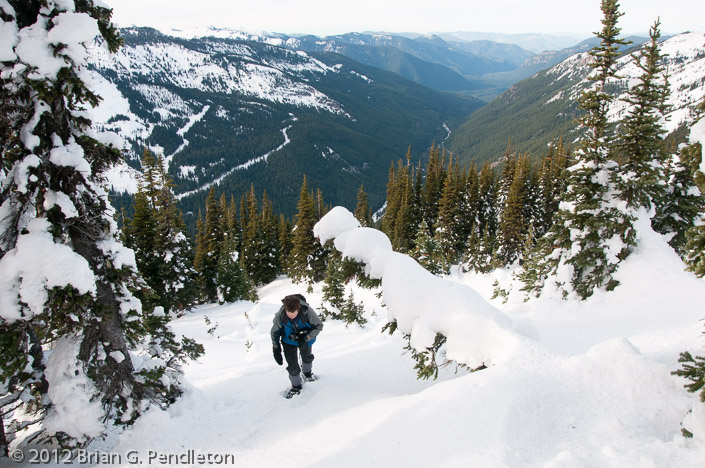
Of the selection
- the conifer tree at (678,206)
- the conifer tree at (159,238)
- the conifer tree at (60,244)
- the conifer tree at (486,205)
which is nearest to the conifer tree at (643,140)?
the conifer tree at (678,206)

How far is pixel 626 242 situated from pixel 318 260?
31.2 metres

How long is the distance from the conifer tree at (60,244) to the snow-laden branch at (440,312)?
15.5 feet

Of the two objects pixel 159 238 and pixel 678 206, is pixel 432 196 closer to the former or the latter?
pixel 159 238

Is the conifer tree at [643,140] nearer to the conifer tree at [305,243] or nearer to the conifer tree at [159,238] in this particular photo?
the conifer tree at [159,238]

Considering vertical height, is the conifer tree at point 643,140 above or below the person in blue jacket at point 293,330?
above

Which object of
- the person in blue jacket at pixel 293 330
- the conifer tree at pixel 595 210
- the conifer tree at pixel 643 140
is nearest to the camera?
the person in blue jacket at pixel 293 330

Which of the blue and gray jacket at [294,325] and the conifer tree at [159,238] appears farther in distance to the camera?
the conifer tree at [159,238]

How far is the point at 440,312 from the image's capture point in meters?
6.76

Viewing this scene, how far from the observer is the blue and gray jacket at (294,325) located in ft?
23.0

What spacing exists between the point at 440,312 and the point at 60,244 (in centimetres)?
619

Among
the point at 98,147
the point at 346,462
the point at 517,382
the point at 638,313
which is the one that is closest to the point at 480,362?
the point at 517,382

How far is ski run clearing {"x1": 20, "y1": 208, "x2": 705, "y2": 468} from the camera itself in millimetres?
4219

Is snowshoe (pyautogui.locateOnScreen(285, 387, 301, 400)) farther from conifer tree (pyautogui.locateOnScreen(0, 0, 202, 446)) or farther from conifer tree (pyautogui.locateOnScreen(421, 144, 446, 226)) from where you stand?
conifer tree (pyautogui.locateOnScreen(421, 144, 446, 226))

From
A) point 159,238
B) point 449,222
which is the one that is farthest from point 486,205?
point 159,238
